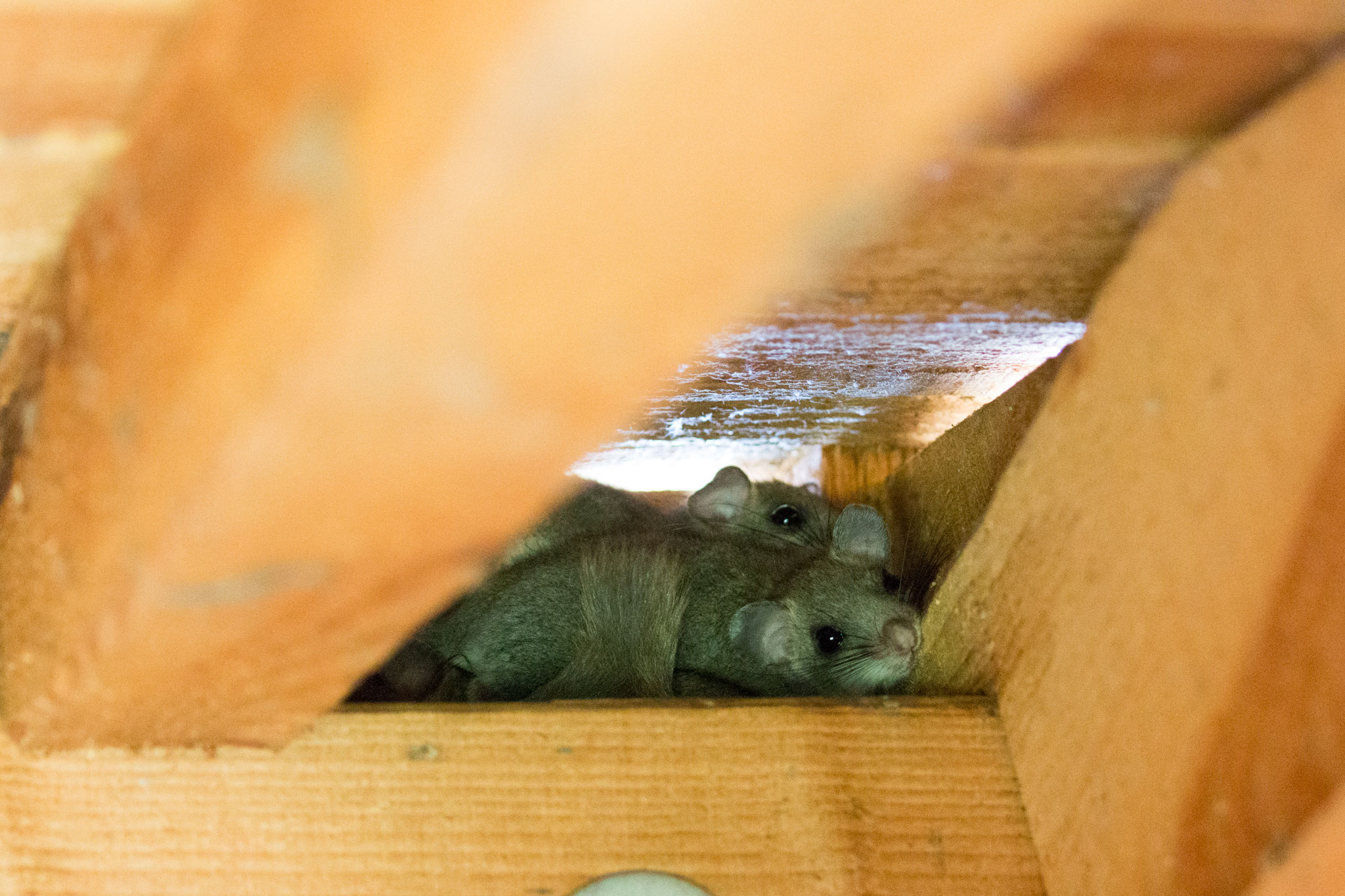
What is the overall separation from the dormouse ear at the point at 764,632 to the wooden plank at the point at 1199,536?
106 cm

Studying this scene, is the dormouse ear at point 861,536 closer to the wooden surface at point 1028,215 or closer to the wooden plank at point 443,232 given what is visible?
the wooden surface at point 1028,215

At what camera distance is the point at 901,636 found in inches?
82.7

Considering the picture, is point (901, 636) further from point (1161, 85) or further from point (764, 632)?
point (1161, 85)

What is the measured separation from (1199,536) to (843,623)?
1.49 meters

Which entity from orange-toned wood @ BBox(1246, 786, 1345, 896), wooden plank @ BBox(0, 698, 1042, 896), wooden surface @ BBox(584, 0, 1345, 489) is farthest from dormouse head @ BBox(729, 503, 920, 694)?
orange-toned wood @ BBox(1246, 786, 1345, 896)

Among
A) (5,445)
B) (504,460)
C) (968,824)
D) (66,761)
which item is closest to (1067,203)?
(504,460)

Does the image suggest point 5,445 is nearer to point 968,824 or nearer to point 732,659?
point 968,824

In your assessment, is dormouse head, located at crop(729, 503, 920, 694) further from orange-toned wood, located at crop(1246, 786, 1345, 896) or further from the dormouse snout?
orange-toned wood, located at crop(1246, 786, 1345, 896)

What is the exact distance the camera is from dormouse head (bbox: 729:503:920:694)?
7.06 feet

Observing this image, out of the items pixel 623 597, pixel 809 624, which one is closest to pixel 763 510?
pixel 809 624

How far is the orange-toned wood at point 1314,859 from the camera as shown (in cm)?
71

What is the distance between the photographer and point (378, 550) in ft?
2.04

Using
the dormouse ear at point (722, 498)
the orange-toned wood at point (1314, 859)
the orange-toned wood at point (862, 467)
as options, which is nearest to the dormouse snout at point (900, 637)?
the orange-toned wood at point (862, 467)

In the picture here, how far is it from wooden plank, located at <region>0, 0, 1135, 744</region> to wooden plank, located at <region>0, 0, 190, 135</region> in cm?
3
